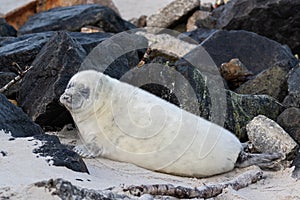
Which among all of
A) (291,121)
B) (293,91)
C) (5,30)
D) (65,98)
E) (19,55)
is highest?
(65,98)

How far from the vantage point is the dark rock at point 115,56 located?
6704 millimetres

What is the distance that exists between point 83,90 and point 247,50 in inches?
154

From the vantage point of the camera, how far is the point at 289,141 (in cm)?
570

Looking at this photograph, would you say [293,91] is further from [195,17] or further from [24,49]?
[195,17]

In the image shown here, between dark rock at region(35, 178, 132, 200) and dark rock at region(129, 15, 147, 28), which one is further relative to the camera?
dark rock at region(129, 15, 147, 28)

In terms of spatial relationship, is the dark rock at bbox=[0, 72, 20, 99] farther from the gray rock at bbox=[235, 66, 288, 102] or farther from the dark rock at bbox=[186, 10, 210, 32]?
the dark rock at bbox=[186, 10, 210, 32]

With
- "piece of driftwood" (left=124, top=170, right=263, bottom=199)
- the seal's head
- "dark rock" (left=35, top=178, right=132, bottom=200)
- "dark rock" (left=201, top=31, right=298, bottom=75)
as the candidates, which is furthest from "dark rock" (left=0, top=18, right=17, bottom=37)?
"dark rock" (left=35, top=178, right=132, bottom=200)

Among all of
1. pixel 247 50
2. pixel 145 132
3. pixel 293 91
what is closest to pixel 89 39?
pixel 247 50

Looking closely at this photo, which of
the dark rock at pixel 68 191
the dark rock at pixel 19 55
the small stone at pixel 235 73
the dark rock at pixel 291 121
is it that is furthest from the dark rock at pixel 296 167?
the dark rock at pixel 19 55

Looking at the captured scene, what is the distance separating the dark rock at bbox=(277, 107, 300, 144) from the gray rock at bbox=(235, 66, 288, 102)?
3.90ft

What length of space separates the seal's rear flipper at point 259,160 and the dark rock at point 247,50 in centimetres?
308

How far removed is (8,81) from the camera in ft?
22.8

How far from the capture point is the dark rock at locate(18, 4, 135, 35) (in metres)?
11.3

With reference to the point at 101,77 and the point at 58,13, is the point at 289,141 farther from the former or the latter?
the point at 58,13
